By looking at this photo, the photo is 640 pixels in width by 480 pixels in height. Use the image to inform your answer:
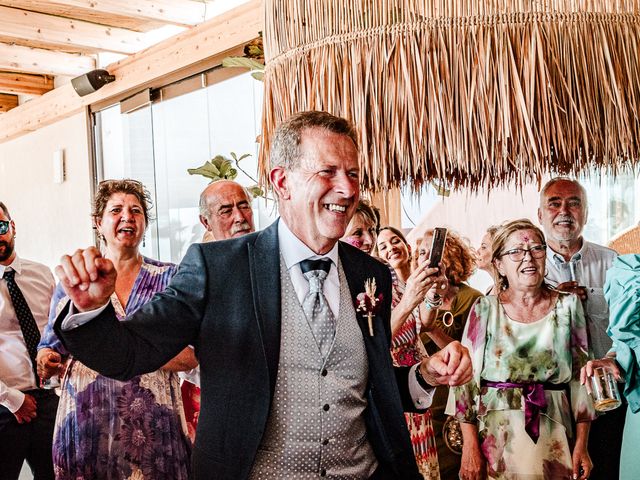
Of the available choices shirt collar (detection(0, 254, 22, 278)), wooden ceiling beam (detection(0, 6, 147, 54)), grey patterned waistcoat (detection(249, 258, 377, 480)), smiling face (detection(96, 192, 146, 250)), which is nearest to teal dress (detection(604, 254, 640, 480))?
grey patterned waistcoat (detection(249, 258, 377, 480))

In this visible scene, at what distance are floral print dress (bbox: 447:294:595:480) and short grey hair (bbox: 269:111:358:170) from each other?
58.6 inches

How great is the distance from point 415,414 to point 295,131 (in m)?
1.60

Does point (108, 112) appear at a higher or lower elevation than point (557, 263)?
higher

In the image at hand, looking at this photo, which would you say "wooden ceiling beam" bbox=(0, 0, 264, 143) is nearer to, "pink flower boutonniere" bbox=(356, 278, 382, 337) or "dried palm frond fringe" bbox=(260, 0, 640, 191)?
"pink flower boutonniere" bbox=(356, 278, 382, 337)

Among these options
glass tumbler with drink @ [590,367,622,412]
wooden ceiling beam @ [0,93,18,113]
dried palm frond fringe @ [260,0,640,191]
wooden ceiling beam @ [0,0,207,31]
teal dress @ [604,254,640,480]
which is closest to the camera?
dried palm frond fringe @ [260,0,640,191]

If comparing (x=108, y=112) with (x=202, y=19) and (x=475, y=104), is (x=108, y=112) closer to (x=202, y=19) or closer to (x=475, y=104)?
(x=202, y=19)

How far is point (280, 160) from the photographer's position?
1.52 meters

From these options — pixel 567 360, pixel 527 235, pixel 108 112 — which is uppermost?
pixel 108 112

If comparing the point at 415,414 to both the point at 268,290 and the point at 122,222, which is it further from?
the point at 268,290

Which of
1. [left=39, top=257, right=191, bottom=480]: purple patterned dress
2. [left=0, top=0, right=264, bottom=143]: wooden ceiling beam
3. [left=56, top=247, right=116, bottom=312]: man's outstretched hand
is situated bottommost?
[left=39, top=257, right=191, bottom=480]: purple patterned dress

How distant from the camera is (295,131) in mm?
1453

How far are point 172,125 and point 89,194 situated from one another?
1424 mm

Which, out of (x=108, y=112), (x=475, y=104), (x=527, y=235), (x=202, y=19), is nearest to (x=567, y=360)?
(x=527, y=235)

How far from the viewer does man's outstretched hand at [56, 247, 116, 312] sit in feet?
3.89
